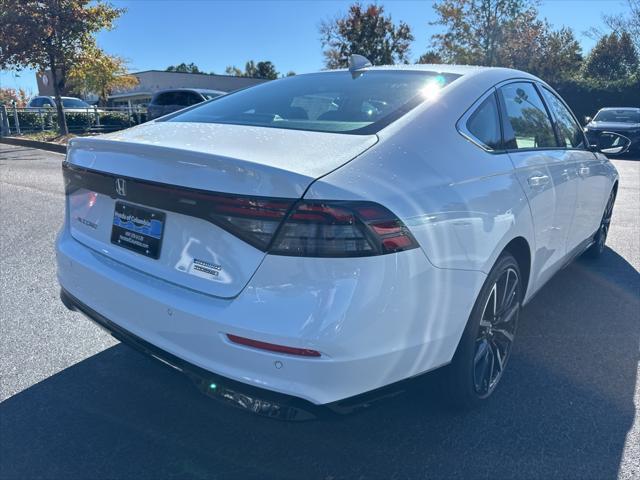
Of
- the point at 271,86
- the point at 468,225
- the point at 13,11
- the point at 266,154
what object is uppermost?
the point at 13,11

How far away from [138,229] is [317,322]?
0.93 m

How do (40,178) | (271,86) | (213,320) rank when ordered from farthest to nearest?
(40,178)
(271,86)
(213,320)

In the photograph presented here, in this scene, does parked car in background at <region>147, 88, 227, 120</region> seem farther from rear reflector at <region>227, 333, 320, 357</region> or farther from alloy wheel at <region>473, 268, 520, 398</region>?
rear reflector at <region>227, 333, 320, 357</region>

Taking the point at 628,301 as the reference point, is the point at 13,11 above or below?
above

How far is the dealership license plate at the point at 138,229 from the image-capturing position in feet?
7.14

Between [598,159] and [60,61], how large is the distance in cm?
1554

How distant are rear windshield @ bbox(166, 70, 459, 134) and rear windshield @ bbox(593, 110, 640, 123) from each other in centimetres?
1676

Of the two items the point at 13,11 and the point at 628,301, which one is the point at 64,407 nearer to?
the point at 628,301

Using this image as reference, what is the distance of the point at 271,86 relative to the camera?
3418 mm

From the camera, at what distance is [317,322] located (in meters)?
1.80

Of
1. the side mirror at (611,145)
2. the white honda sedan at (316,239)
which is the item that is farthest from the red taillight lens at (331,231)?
the side mirror at (611,145)

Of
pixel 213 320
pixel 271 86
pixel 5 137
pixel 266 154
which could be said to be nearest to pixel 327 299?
pixel 213 320

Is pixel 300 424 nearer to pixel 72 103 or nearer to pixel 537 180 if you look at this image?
pixel 537 180

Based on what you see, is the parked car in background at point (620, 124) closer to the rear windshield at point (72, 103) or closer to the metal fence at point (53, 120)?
the metal fence at point (53, 120)
